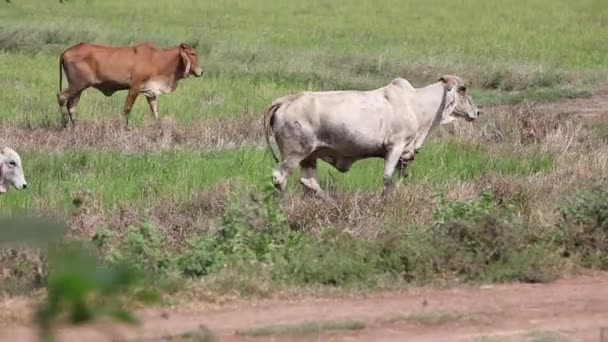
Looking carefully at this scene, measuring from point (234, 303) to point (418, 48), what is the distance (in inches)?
695

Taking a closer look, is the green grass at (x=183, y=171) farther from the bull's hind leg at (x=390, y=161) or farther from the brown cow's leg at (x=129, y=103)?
the brown cow's leg at (x=129, y=103)

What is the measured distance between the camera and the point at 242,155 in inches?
449

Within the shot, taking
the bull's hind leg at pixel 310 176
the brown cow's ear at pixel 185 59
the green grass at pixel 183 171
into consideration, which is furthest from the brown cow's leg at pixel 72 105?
the bull's hind leg at pixel 310 176

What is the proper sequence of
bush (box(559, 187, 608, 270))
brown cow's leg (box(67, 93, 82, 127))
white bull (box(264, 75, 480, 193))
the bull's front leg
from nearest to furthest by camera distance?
bush (box(559, 187, 608, 270))
white bull (box(264, 75, 480, 193))
the bull's front leg
brown cow's leg (box(67, 93, 82, 127))

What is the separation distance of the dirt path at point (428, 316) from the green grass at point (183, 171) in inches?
118

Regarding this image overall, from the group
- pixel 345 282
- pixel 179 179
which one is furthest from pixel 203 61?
pixel 345 282

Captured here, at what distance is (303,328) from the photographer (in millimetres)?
5371

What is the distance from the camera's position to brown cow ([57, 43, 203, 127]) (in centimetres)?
1500

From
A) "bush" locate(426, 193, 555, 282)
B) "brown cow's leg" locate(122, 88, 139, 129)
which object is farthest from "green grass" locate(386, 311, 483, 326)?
"brown cow's leg" locate(122, 88, 139, 129)

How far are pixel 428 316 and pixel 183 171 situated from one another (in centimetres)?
503

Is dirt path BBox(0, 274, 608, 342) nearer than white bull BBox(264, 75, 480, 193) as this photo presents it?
Yes

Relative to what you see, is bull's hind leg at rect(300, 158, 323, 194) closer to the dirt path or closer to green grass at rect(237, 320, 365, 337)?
the dirt path

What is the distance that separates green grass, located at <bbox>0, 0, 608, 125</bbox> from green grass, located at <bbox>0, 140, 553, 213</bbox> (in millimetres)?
2895

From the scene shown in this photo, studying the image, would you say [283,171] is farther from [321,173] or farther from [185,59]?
[185,59]
